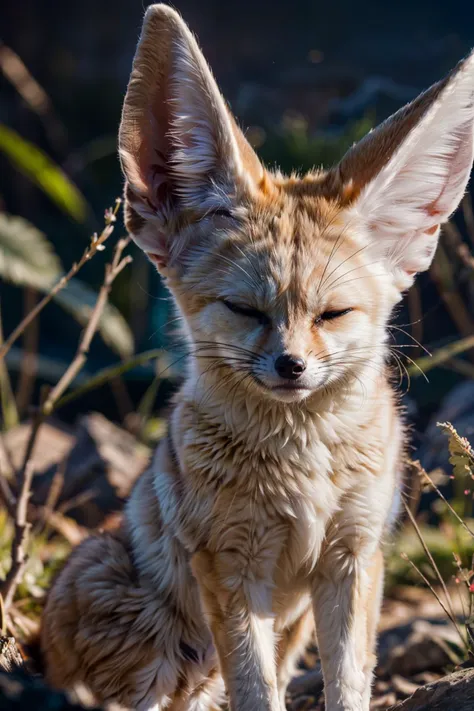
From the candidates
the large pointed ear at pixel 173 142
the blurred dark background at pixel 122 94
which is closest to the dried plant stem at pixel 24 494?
the large pointed ear at pixel 173 142

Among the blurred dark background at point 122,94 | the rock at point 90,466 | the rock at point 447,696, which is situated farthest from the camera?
the blurred dark background at point 122,94

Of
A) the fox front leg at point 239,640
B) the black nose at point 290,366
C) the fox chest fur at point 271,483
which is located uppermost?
the black nose at point 290,366

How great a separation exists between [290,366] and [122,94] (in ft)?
31.1

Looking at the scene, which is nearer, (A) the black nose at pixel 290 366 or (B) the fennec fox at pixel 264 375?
(A) the black nose at pixel 290 366

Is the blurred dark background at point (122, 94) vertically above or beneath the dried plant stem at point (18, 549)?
above

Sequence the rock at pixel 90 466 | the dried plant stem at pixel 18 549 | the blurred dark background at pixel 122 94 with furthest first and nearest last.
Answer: the blurred dark background at pixel 122 94 < the rock at pixel 90 466 < the dried plant stem at pixel 18 549

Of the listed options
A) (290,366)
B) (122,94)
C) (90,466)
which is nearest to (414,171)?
(290,366)

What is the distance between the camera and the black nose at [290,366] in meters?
2.35

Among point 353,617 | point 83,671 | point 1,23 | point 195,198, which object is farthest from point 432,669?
point 1,23

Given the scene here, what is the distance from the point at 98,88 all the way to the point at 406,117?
9.76 meters

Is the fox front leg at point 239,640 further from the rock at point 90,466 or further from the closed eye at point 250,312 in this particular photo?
the rock at point 90,466

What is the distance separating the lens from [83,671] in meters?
2.94

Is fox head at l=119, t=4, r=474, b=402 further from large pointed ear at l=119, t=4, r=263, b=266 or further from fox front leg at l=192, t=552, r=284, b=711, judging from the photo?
fox front leg at l=192, t=552, r=284, b=711

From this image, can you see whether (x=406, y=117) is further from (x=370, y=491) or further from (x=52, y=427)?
(x=52, y=427)
